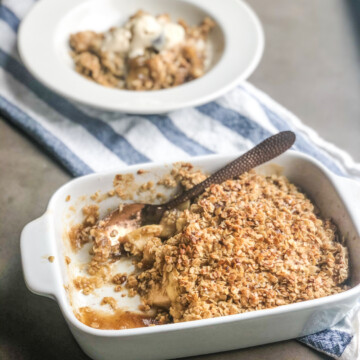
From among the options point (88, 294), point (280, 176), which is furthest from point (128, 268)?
point (280, 176)

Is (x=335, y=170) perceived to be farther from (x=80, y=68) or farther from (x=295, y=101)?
(x=80, y=68)

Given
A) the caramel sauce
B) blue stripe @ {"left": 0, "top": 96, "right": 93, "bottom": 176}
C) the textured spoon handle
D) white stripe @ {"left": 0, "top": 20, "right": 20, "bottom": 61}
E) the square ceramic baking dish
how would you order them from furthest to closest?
1. white stripe @ {"left": 0, "top": 20, "right": 20, "bottom": 61}
2. blue stripe @ {"left": 0, "top": 96, "right": 93, "bottom": 176}
3. the textured spoon handle
4. the caramel sauce
5. the square ceramic baking dish

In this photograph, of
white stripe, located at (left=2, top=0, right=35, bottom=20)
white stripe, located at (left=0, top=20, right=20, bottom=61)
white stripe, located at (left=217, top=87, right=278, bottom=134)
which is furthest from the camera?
white stripe, located at (left=2, top=0, right=35, bottom=20)

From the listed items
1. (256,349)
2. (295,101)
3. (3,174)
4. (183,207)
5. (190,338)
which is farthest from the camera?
(295,101)

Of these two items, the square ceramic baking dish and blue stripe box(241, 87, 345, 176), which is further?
blue stripe box(241, 87, 345, 176)

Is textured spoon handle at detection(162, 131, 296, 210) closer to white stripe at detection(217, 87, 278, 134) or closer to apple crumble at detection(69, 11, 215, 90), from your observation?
white stripe at detection(217, 87, 278, 134)

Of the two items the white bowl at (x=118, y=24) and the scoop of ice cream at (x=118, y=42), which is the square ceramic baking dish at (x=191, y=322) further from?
the scoop of ice cream at (x=118, y=42)

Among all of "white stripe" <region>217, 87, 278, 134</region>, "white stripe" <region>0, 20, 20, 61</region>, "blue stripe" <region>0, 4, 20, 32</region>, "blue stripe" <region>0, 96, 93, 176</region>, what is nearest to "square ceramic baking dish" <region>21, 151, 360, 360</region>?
"blue stripe" <region>0, 96, 93, 176</region>
